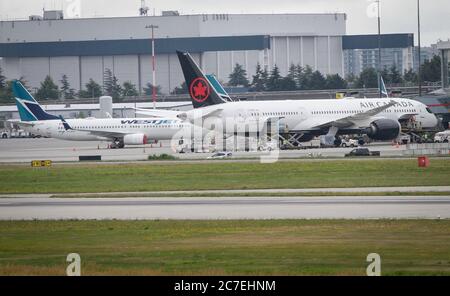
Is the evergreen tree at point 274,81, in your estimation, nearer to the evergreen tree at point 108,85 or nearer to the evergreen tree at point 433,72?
the evergreen tree at point 433,72

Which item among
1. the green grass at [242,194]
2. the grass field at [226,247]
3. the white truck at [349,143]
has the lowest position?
the grass field at [226,247]

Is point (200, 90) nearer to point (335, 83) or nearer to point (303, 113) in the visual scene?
point (303, 113)

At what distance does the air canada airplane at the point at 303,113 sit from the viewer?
87938 millimetres

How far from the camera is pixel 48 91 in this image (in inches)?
7402

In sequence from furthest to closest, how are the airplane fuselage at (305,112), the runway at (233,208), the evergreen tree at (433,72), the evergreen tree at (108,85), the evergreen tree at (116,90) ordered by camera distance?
the evergreen tree at (108,85)
the evergreen tree at (433,72)
the evergreen tree at (116,90)
the airplane fuselage at (305,112)
the runway at (233,208)

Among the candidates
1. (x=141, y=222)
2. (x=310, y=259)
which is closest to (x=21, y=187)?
(x=141, y=222)

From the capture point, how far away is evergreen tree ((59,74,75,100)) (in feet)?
628

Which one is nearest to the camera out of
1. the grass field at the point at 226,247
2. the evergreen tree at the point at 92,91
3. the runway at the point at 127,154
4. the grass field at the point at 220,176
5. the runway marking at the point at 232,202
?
the grass field at the point at 226,247

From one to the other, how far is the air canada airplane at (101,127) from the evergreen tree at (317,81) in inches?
3647

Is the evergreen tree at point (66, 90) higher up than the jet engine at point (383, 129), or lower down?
higher up

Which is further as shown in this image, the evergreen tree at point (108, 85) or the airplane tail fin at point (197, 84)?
the evergreen tree at point (108, 85)

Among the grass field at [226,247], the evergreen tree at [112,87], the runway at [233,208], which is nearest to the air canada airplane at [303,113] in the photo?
A: the runway at [233,208]
